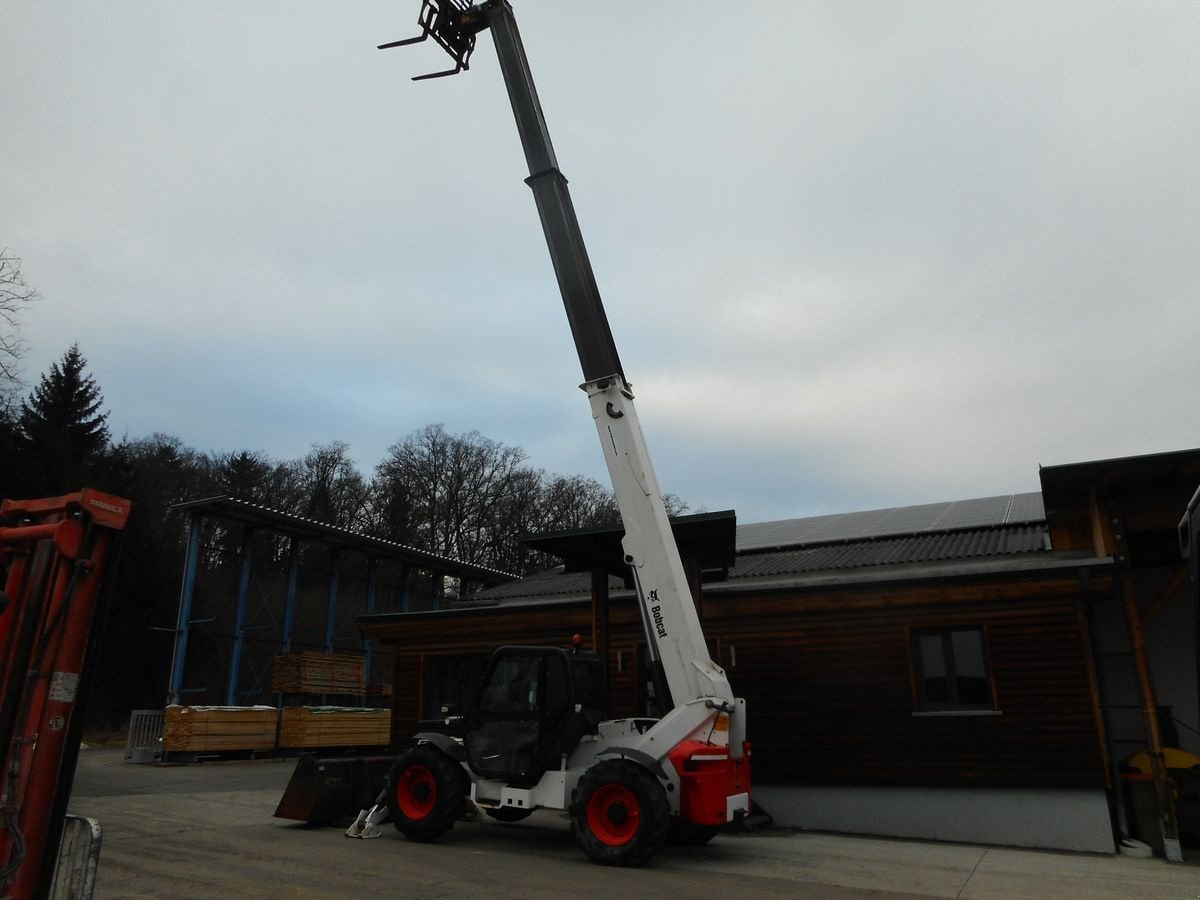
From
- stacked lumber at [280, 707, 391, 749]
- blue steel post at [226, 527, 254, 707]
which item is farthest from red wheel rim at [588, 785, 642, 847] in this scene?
blue steel post at [226, 527, 254, 707]

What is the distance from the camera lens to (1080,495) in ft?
37.6

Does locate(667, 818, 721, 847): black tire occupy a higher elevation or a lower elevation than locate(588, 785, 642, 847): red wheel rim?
lower

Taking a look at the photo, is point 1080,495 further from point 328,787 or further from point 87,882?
point 87,882

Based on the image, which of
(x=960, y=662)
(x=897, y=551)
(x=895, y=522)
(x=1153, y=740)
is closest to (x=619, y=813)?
(x=960, y=662)

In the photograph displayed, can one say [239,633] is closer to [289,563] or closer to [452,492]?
[289,563]

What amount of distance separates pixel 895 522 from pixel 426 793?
1307 cm

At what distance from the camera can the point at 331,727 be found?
21438 mm

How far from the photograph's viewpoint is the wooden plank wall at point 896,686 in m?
10.4

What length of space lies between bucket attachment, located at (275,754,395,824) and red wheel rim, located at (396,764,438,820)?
1.22 meters

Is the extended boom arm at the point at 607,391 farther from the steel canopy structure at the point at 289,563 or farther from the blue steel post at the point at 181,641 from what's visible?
the blue steel post at the point at 181,641

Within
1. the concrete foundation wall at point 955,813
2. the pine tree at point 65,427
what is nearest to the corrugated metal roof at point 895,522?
the concrete foundation wall at point 955,813

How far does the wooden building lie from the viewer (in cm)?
1028

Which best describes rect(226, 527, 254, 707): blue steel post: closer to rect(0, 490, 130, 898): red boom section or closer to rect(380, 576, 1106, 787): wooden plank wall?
rect(380, 576, 1106, 787): wooden plank wall

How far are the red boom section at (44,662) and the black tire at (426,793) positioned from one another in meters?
5.64
